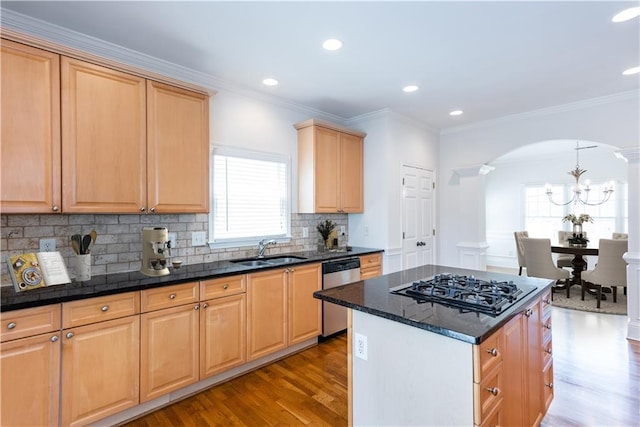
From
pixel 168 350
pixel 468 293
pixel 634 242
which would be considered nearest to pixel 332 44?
pixel 468 293

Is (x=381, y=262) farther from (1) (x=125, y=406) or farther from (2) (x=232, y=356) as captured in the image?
(1) (x=125, y=406)

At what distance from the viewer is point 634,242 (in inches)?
142

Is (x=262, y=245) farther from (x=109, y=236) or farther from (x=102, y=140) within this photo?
(x=102, y=140)

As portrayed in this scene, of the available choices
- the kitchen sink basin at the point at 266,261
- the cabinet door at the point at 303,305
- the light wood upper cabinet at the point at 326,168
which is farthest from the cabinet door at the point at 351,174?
the cabinet door at the point at 303,305

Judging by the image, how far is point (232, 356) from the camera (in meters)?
2.66

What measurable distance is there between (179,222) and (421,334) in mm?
2330

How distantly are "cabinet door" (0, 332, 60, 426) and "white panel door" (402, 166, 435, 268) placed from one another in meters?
3.76

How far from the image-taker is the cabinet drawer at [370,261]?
3895 mm

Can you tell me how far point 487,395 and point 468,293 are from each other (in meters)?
0.52

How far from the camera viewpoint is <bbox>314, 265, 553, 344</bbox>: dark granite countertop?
4.37ft

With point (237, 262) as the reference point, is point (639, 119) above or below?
above

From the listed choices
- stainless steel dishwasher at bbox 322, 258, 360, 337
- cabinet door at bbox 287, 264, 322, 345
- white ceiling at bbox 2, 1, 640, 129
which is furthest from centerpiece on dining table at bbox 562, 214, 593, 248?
cabinet door at bbox 287, 264, 322, 345

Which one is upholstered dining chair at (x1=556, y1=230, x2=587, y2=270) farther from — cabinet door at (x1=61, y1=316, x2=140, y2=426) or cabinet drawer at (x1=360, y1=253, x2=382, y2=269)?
cabinet door at (x1=61, y1=316, x2=140, y2=426)

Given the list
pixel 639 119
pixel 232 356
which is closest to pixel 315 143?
pixel 232 356
